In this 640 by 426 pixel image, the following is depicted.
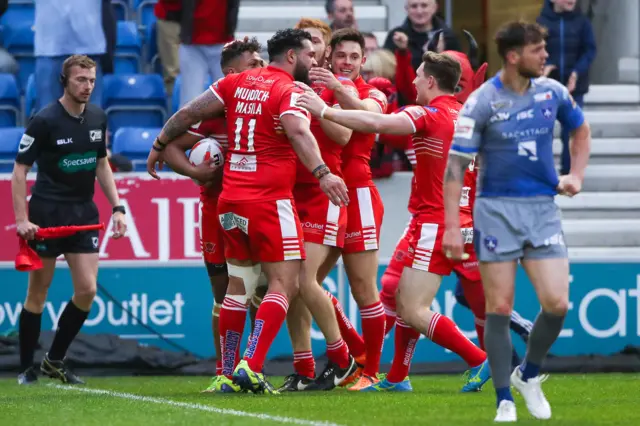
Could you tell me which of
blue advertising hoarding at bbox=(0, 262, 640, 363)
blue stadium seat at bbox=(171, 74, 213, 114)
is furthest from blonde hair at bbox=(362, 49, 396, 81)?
blue advertising hoarding at bbox=(0, 262, 640, 363)

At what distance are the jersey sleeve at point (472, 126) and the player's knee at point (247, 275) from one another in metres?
2.12

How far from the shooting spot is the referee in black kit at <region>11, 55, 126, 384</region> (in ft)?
32.3

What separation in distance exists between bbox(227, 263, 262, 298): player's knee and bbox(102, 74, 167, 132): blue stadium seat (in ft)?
18.1

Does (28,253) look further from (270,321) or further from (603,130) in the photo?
(603,130)

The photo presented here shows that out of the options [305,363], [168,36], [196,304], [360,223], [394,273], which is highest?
[168,36]

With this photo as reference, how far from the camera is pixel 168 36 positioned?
A: 1385 centimetres

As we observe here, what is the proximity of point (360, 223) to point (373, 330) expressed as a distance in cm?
71

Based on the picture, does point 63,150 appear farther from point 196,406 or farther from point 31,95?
point 31,95

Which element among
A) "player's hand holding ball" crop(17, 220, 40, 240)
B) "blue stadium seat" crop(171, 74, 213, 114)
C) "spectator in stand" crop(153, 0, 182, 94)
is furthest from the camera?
"blue stadium seat" crop(171, 74, 213, 114)

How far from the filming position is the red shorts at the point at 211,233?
30.1ft

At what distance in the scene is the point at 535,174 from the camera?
23.1ft

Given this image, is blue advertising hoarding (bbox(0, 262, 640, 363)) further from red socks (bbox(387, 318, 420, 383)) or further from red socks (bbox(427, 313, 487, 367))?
red socks (bbox(427, 313, 487, 367))

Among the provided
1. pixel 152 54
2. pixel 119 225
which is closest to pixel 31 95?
pixel 152 54

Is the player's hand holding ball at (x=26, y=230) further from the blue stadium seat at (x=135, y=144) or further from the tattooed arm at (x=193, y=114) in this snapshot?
the blue stadium seat at (x=135, y=144)
